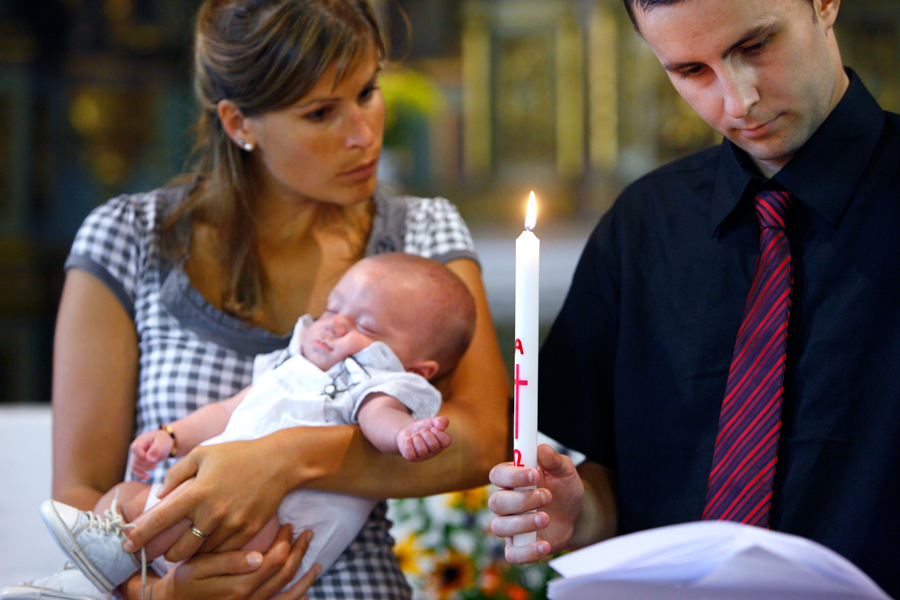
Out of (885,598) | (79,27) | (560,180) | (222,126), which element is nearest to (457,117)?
(560,180)

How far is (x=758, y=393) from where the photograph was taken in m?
1.21

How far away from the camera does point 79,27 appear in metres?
5.03

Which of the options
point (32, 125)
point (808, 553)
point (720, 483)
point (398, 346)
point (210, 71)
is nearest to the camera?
point (808, 553)

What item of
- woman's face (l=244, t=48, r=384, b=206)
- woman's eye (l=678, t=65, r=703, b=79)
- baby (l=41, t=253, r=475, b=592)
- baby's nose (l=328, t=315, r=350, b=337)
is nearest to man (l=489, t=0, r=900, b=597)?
woman's eye (l=678, t=65, r=703, b=79)

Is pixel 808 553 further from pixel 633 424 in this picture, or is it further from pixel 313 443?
pixel 313 443

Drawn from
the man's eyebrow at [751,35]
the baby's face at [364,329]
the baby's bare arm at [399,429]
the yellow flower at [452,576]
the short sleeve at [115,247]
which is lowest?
the yellow flower at [452,576]

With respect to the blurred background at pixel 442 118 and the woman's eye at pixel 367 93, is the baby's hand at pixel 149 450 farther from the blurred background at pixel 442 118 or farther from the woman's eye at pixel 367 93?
the blurred background at pixel 442 118

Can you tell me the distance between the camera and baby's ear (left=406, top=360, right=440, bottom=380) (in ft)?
5.06

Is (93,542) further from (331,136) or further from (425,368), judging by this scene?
(331,136)

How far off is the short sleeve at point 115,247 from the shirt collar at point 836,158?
1239 millimetres

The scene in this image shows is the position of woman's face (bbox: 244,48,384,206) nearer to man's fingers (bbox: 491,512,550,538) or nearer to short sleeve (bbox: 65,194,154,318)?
short sleeve (bbox: 65,194,154,318)

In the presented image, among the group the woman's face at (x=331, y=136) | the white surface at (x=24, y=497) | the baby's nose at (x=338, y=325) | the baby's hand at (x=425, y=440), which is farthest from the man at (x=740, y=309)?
the white surface at (x=24, y=497)

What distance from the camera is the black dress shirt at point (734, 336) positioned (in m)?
1.20

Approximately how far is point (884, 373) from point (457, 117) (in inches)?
150
